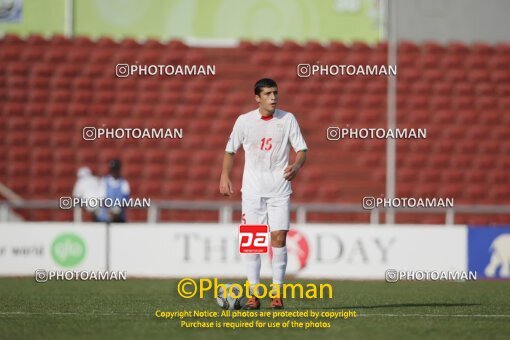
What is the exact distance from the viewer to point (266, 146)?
10148 mm

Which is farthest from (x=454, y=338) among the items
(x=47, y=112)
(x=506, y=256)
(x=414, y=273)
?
(x=47, y=112)

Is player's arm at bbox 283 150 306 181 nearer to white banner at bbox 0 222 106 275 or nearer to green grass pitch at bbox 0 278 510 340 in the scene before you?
green grass pitch at bbox 0 278 510 340

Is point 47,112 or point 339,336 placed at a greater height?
point 47,112

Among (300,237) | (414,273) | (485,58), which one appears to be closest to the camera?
(414,273)

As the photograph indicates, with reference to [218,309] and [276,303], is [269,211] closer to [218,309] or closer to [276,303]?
[276,303]

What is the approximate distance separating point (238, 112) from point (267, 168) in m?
14.4

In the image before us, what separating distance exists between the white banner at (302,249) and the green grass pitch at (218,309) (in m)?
2.12

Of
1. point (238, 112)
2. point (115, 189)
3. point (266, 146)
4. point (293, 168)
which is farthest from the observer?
point (238, 112)

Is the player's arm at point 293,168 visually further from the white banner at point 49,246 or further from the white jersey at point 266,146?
the white banner at point 49,246

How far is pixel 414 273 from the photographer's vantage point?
54.4 feet

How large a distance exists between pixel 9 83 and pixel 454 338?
A: 18768mm

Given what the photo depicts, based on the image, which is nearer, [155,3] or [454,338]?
[454,338]

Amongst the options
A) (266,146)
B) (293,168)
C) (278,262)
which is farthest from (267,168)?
(278,262)

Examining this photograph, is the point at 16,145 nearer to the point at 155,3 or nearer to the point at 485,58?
the point at 155,3
